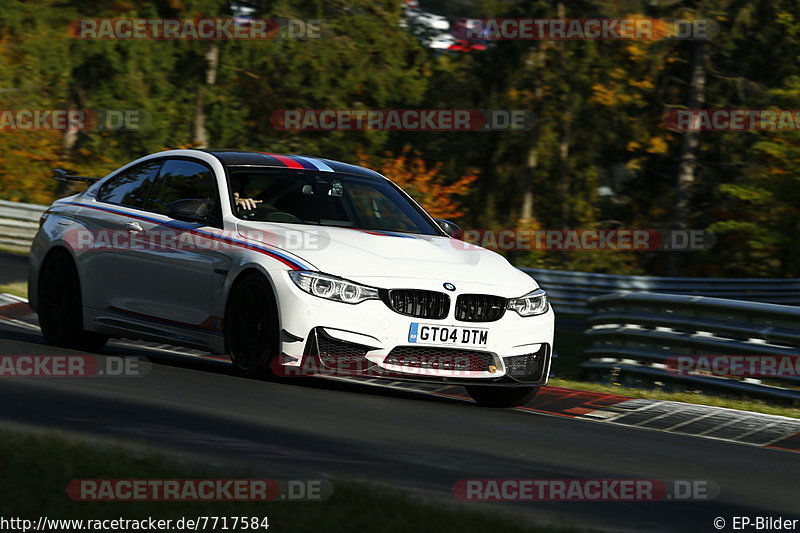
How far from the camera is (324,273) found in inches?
326

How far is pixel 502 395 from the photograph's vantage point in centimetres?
940

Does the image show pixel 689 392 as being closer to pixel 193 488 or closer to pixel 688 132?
pixel 193 488

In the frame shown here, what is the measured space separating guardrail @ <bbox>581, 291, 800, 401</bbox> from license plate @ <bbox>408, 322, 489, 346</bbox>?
3.44m

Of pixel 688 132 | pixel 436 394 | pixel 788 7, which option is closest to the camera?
pixel 436 394

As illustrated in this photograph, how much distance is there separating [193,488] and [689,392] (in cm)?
749

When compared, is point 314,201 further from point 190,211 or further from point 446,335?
point 446,335

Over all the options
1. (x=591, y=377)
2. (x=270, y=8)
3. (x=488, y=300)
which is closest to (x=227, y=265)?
(x=488, y=300)

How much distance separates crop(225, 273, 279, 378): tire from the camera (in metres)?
8.41

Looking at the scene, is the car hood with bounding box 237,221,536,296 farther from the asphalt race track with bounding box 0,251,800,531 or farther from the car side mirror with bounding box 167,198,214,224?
the asphalt race track with bounding box 0,251,800,531

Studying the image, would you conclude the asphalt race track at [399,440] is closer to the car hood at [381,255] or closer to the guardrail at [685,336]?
the car hood at [381,255]

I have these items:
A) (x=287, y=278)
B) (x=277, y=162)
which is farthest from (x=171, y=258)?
(x=287, y=278)

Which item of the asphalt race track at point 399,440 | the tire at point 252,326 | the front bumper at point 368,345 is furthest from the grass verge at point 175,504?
the tire at point 252,326

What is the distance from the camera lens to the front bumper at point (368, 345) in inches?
324

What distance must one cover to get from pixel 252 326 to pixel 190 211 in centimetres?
105
